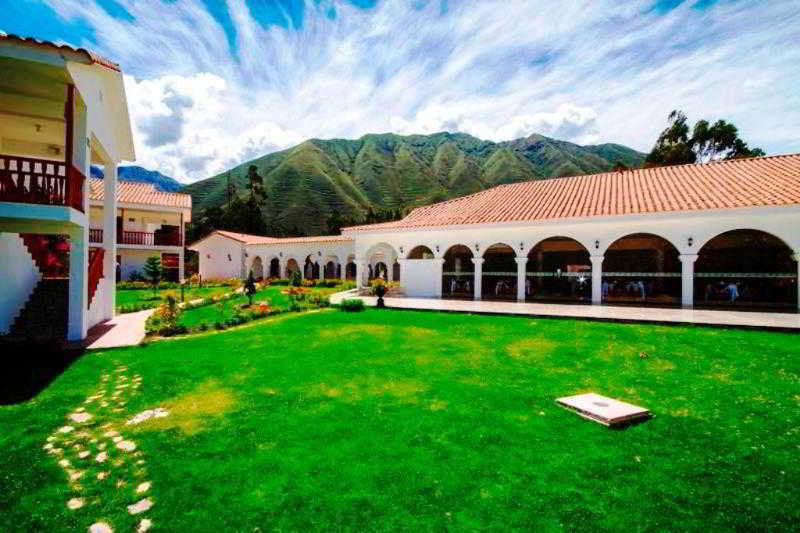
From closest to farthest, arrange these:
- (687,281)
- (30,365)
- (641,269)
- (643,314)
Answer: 1. (30,365)
2. (643,314)
3. (687,281)
4. (641,269)

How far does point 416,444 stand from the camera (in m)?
4.54

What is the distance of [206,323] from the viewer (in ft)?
41.0

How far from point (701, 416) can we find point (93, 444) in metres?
7.10

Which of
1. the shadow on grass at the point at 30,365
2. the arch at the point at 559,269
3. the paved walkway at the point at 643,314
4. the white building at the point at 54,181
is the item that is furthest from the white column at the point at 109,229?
the arch at the point at 559,269

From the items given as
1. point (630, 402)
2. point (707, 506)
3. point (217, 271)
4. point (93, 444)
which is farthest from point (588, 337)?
point (217, 271)

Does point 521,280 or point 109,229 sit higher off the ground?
point 109,229

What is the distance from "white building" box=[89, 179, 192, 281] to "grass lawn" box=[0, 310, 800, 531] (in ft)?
70.5

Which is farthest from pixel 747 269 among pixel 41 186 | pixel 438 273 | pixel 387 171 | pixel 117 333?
pixel 387 171

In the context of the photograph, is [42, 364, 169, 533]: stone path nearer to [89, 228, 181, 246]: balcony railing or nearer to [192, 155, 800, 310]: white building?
[192, 155, 800, 310]: white building

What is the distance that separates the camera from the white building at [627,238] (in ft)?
48.8

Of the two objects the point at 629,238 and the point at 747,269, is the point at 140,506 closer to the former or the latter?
the point at 629,238

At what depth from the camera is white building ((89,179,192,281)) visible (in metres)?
26.7

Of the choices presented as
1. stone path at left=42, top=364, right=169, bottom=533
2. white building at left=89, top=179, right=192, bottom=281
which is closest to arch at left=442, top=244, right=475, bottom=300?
white building at left=89, top=179, right=192, bottom=281

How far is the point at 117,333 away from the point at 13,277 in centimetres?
308
